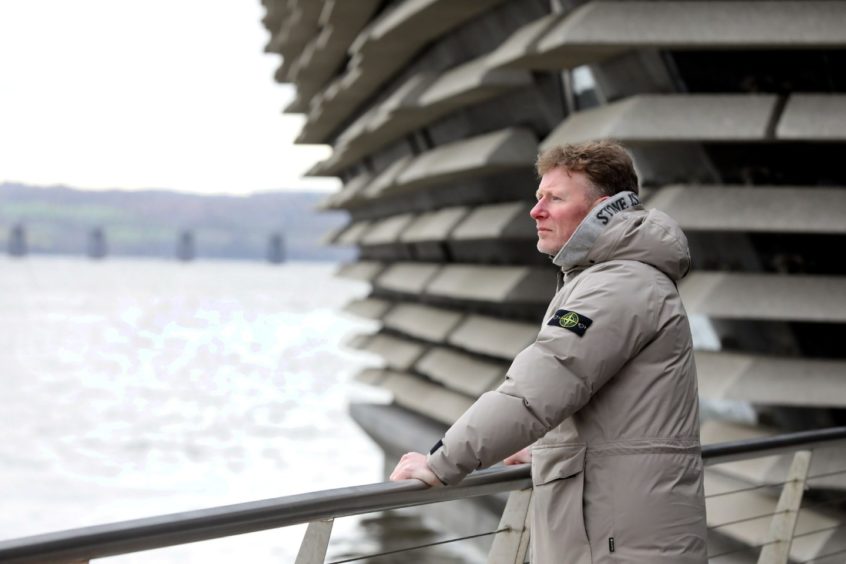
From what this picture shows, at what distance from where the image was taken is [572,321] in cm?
278

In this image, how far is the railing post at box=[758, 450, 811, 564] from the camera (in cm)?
438

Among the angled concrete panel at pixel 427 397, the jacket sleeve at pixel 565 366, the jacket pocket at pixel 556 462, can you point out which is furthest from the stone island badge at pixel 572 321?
the angled concrete panel at pixel 427 397

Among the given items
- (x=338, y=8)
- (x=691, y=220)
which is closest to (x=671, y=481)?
(x=691, y=220)

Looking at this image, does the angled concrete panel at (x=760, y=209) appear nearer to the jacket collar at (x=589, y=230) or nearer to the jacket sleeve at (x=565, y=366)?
the jacket collar at (x=589, y=230)

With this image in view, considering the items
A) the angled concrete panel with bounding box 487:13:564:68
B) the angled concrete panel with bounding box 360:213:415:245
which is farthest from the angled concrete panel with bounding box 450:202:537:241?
the angled concrete panel with bounding box 360:213:415:245

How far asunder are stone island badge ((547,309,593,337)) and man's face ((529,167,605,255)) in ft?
0.94

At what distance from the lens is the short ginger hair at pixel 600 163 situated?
9.84 feet

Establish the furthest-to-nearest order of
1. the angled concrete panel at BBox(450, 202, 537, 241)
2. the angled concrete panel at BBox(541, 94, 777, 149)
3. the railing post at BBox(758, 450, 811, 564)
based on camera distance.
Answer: the angled concrete panel at BBox(450, 202, 537, 241)
the angled concrete panel at BBox(541, 94, 777, 149)
the railing post at BBox(758, 450, 811, 564)

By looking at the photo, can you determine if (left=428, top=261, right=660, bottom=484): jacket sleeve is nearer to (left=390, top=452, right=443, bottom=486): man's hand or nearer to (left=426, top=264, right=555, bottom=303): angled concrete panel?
(left=390, top=452, right=443, bottom=486): man's hand

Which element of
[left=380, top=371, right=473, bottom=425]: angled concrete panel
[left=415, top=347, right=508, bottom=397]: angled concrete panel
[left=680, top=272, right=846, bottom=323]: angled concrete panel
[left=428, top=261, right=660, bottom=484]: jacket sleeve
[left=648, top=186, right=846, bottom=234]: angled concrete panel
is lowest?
[left=380, top=371, right=473, bottom=425]: angled concrete panel

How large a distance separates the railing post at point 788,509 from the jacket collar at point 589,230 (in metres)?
1.79

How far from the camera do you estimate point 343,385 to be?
115ft

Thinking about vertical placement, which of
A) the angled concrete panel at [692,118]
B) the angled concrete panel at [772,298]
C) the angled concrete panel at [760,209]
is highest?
the angled concrete panel at [692,118]

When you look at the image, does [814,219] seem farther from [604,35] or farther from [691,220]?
[604,35]
